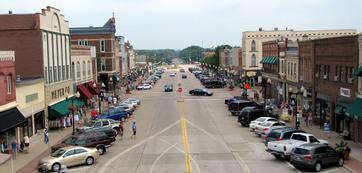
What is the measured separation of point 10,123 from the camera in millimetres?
36719

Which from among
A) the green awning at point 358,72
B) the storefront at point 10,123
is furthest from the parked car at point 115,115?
the green awning at point 358,72

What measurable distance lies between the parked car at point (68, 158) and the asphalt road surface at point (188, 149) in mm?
422

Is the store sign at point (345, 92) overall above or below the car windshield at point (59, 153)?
above

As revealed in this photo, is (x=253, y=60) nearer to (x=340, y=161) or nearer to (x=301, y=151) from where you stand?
(x=340, y=161)

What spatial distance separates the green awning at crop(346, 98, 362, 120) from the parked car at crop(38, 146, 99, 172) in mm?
16711

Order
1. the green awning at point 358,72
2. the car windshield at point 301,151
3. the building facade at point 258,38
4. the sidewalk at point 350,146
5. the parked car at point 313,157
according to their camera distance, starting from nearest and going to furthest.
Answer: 1. the parked car at point 313,157
2. the car windshield at point 301,151
3. the sidewalk at point 350,146
4. the green awning at point 358,72
5. the building facade at point 258,38

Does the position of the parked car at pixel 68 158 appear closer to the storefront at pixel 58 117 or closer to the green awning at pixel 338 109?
the storefront at pixel 58 117

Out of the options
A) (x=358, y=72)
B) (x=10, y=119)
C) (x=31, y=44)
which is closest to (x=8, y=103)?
(x=10, y=119)

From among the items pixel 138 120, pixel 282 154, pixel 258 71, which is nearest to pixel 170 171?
pixel 282 154

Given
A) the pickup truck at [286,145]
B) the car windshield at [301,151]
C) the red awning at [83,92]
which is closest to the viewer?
the car windshield at [301,151]

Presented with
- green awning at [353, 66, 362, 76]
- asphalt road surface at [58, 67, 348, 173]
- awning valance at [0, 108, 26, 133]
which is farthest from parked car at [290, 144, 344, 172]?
awning valance at [0, 108, 26, 133]

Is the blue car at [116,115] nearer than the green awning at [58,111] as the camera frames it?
No

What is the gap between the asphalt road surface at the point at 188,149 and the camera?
2997cm

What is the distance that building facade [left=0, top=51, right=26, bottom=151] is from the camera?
3678 centimetres
